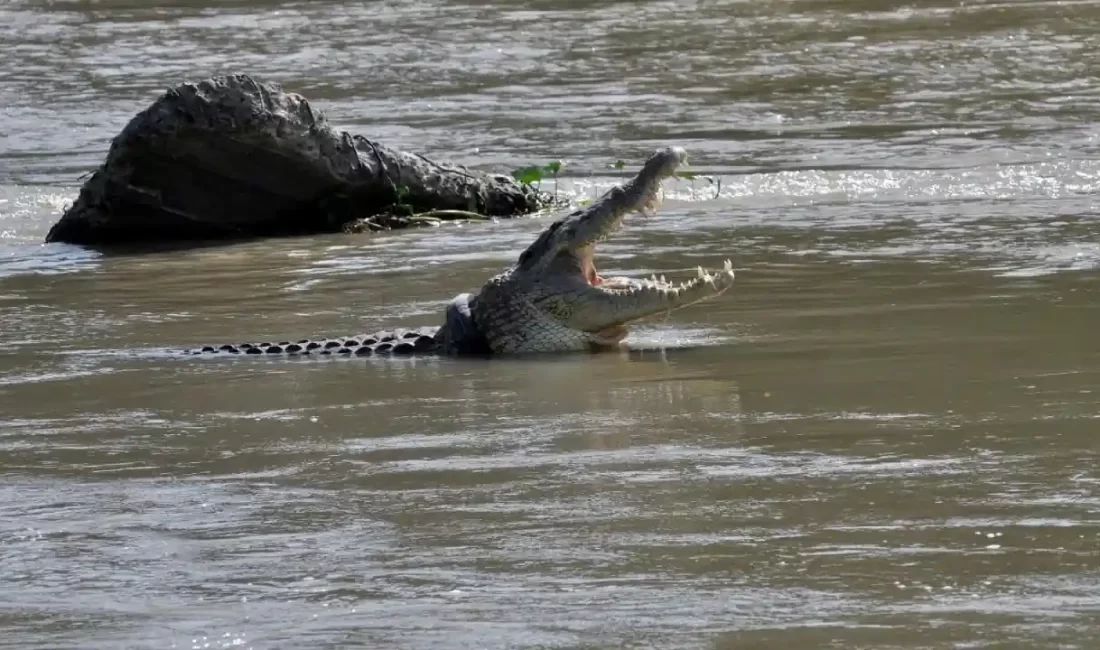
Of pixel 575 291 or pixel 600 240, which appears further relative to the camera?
pixel 600 240

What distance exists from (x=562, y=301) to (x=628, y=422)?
1.75 metres

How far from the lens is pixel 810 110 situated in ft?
39.8

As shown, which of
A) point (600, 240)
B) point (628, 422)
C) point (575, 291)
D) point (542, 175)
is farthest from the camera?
point (542, 175)

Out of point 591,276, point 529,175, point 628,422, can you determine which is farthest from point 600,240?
point 529,175

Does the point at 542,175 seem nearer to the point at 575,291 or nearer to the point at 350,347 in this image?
the point at 575,291

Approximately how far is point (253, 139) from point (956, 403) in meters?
5.72

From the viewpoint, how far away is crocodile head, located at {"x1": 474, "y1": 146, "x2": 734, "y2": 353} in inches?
253

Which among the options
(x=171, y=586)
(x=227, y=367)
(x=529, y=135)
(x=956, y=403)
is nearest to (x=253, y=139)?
(x=529, y=135)

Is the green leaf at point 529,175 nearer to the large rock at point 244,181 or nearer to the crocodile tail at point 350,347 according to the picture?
the large rock at point 244,181

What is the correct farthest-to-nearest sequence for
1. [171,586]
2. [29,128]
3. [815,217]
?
1. [29,128]
2. [815,217]
3. [171,586]

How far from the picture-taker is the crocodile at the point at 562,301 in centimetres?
636

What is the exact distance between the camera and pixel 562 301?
6.56 metres

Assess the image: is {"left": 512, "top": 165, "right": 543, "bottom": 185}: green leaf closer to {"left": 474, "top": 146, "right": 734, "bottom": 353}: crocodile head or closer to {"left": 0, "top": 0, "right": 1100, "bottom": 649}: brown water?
{"left": 0, "top": 0, "right": 1100, "bottom": 649}: brown water

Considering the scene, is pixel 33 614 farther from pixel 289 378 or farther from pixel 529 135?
pixel 529 135
